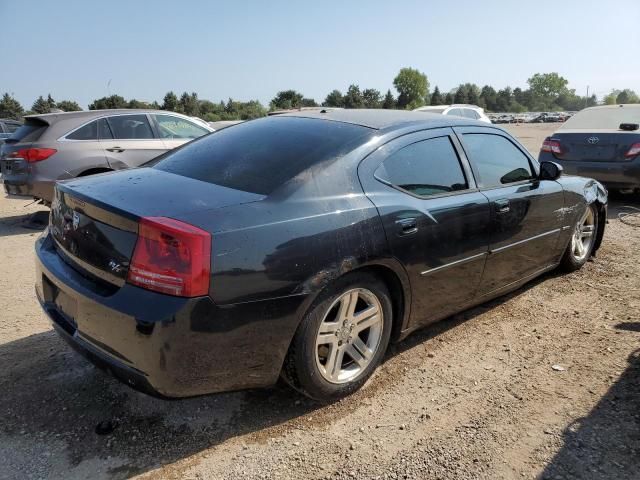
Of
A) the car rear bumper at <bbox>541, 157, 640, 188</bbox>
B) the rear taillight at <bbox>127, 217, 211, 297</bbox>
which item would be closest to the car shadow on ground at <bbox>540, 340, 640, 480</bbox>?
the rear taillight at <bbox>127, 217, 211, 297</bbox>

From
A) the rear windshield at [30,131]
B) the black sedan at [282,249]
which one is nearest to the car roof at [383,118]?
the black sedan at [282,249]

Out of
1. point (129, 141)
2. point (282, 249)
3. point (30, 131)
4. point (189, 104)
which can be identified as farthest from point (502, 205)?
point (189, 104)

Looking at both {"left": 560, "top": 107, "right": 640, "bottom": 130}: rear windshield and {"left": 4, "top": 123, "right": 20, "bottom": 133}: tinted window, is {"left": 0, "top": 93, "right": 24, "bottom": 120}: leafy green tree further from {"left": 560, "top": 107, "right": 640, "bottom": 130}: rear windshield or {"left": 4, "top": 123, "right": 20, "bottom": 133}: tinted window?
{"left": 560, "top": 107, "right": 640, "bottom": 130}: rear windshield

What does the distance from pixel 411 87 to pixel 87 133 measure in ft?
388

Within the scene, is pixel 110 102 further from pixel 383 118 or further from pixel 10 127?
pixel 383 118

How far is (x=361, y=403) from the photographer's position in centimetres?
284

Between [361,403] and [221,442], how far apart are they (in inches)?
31.0

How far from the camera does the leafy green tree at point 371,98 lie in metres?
91.4

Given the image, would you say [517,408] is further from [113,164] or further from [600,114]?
[600,114]

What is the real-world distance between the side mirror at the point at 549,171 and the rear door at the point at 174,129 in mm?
5307

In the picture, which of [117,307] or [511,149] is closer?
[117,307]

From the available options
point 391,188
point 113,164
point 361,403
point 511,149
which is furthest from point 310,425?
point 113,164

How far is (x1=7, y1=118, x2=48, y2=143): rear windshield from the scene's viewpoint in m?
6.88

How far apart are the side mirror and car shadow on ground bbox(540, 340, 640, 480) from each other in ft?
5.96
